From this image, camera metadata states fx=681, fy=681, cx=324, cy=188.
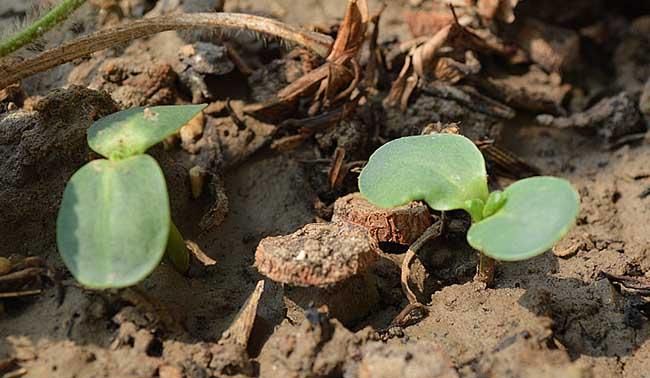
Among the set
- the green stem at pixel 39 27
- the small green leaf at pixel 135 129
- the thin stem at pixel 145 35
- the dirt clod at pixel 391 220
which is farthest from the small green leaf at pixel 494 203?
the green stem at pixel 39 27

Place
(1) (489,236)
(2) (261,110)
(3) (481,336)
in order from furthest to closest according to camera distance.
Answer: (2) (261,110) < (3) (481,336) < (1) (489,236)

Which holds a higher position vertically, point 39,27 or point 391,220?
point 39,27

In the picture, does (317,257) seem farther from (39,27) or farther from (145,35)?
(39,27)

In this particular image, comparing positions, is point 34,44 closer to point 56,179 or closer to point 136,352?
point 56,179

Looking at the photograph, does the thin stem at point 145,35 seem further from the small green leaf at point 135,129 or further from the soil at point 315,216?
the small green leaf at point 135,129

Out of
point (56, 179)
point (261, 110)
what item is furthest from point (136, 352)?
point (261, 110)

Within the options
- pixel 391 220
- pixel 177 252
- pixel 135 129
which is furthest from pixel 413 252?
pixel 135 129

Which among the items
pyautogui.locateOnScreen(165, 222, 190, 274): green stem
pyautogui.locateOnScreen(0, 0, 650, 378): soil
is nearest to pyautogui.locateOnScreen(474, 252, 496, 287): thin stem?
pyautogui.locateOnScreen(0, 0, 650, 378): soil
